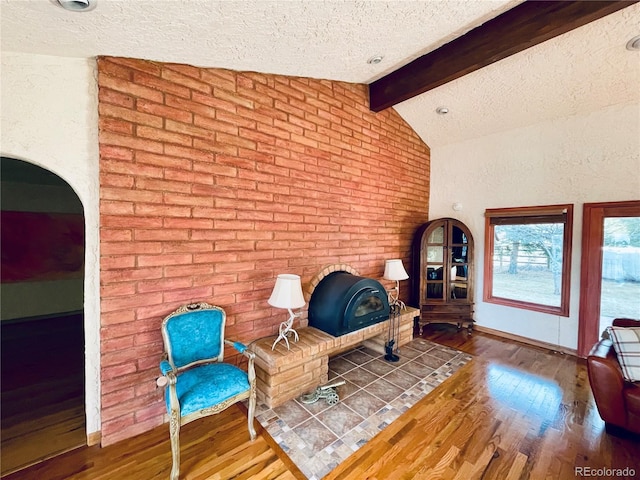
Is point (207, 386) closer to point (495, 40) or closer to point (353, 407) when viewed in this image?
point (353, 407)

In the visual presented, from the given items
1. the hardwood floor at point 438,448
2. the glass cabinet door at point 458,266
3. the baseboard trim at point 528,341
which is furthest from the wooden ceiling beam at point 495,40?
the baseboard trim at point 528,341

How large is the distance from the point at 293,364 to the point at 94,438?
1.44 m

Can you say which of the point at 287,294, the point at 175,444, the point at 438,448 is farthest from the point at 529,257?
the point at 175,444

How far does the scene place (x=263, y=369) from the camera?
7.55ft

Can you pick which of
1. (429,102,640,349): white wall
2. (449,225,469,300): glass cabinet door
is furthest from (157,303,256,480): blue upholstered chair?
(429,102,640,349): white wall

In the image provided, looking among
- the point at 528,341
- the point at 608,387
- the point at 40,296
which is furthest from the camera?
the point at 40,296

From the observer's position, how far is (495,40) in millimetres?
2344

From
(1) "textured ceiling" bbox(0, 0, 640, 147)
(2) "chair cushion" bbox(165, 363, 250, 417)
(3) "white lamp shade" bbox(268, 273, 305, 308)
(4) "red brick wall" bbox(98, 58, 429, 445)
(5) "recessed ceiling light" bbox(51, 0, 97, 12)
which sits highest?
(1) "textured ceiling" bbox(0, 0, 640, 147)

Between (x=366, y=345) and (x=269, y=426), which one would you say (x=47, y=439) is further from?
(x=366, y=345)

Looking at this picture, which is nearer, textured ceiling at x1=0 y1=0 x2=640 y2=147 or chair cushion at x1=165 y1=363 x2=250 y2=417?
textured ceiling at x1=0 y1=0 x2=640 y2=147

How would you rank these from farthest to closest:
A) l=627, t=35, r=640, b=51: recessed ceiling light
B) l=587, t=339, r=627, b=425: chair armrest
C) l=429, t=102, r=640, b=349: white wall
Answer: l=429, t=102, r=640, b=349: white wall, l=627, t=35, r=640, b=51: recessed ceiling light, l=587, t=339, r=627, b=425: chair armrest

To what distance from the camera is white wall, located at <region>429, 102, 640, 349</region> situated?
303cm

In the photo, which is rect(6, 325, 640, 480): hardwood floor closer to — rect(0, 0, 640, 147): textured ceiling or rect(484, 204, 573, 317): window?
rect(484, 204, 573, 317): window

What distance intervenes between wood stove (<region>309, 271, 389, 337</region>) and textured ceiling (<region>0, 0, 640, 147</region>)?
85.5 inches
